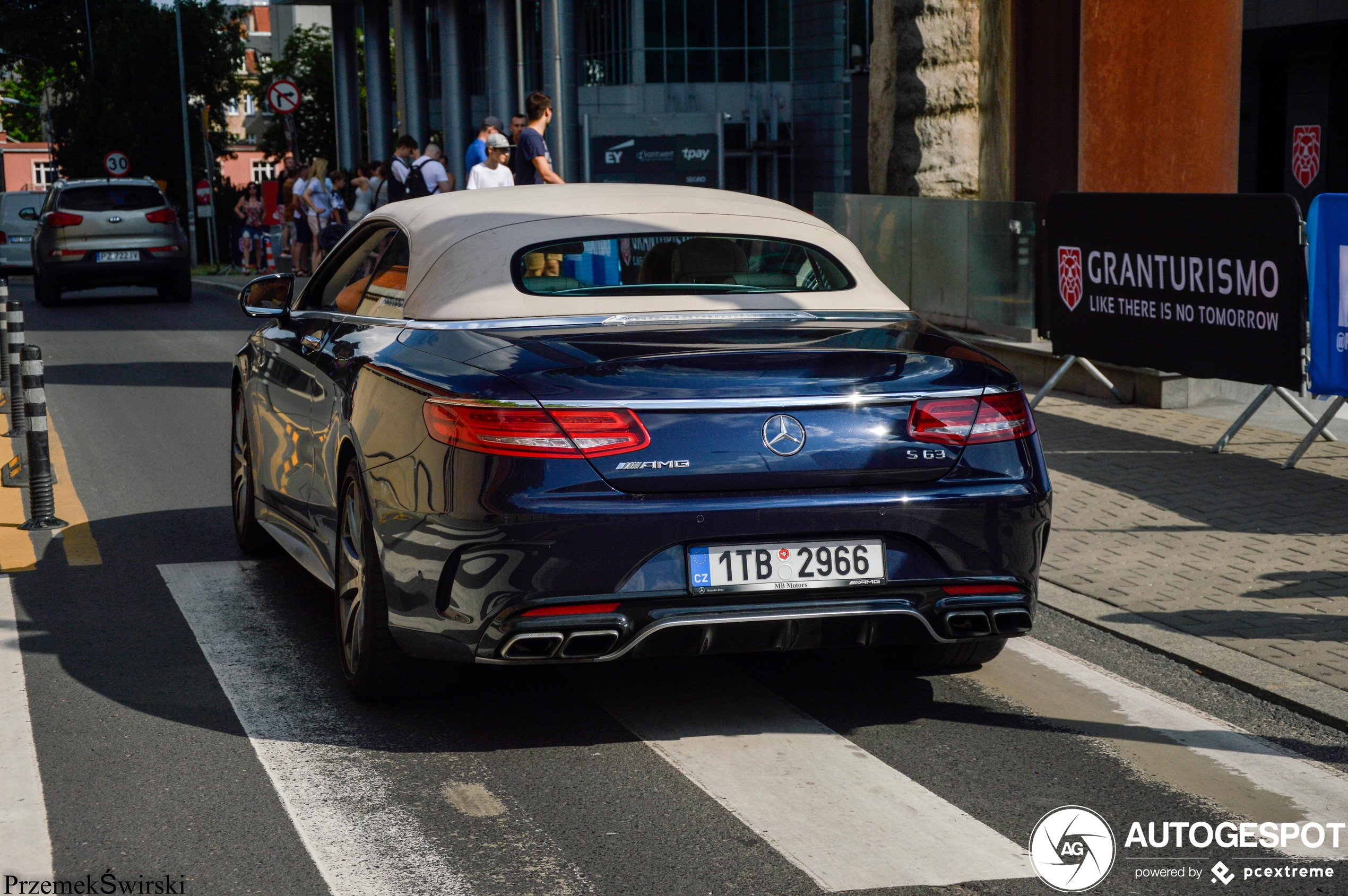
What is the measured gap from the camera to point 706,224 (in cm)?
583

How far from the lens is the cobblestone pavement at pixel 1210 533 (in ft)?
20.4

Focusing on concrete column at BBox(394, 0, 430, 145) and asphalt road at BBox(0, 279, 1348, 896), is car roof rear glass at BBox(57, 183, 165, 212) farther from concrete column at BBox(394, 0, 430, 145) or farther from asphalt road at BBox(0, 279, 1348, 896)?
concrete column at BBox(394, 0, 430, 145)

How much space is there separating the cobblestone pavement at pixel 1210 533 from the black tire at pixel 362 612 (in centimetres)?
282

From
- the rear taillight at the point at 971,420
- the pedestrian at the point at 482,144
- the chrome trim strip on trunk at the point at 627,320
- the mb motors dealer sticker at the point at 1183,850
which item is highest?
the pedestrian at the point at 482,144

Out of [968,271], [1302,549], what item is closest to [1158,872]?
[1302,549]

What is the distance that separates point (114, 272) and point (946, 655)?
21360 mm

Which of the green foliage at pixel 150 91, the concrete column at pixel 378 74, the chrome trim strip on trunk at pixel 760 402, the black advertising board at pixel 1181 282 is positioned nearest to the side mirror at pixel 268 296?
the chrome trim strip on trunk at pixel 760 402

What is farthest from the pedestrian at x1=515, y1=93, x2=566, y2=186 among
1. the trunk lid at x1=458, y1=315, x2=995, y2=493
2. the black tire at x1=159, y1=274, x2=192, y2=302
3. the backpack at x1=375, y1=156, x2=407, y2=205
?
the black tire at x1=159, y1=274, x2=192, y2=302

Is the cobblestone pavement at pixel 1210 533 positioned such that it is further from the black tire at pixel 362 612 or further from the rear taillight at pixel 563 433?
the black tire at pixel 362 612

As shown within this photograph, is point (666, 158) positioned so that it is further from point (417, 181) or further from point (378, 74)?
point (417, 181)

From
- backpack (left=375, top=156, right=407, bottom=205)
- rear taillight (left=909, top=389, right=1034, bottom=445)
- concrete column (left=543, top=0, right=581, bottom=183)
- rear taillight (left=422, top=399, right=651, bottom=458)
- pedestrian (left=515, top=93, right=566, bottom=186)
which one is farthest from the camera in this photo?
concrete column (left=543, top=0, right=581, bottom=183)

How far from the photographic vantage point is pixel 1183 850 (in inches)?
162

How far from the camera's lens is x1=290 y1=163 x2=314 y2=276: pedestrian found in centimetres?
2756

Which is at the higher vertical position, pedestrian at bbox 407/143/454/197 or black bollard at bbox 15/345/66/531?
pedestrian at bbox 407/143/454/197
